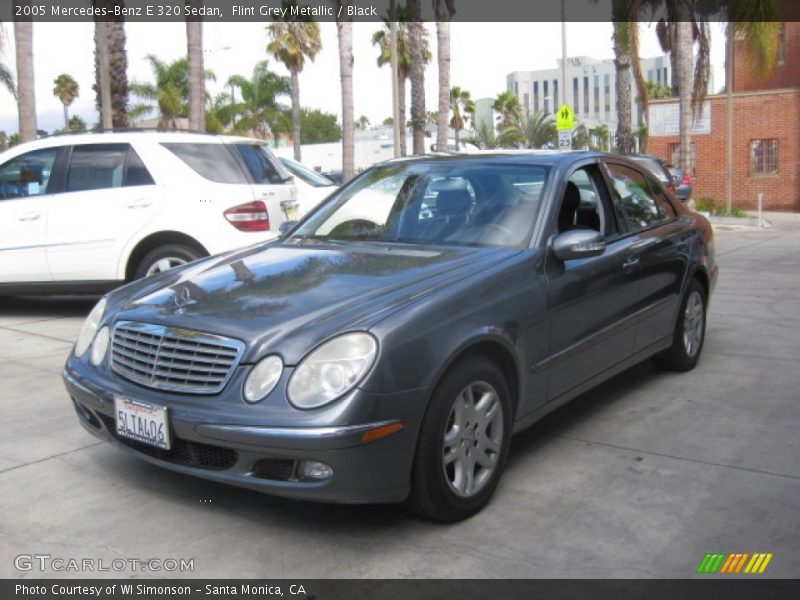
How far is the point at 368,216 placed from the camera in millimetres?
4996

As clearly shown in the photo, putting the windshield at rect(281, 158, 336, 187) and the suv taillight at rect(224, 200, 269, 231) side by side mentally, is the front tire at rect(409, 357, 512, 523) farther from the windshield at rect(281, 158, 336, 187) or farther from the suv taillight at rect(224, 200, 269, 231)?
the windshield at rect(281, 158, 336, 187)

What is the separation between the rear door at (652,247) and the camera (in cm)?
526

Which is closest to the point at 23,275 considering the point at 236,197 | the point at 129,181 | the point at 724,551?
the point at 129,181

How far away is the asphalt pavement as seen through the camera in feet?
11.1

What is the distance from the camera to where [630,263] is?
5.05 m

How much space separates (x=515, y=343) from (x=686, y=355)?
8.57ft

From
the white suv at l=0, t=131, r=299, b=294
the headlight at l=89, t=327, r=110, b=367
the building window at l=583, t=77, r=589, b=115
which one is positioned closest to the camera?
the headlight at l=89, t=327, r=110, b=367

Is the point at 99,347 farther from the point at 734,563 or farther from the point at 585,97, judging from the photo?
the point at 585,97

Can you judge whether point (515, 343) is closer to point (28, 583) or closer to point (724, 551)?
point (724, 551)

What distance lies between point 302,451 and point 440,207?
6.35ft

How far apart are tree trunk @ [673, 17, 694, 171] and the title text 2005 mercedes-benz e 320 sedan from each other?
61.3 feet

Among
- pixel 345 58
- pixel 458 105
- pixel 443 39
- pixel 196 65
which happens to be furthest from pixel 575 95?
pixel 196 65

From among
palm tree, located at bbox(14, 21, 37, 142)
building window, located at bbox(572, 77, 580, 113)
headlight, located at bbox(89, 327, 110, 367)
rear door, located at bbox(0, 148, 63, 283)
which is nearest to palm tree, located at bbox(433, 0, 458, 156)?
palm tree, located at bbox(14, 21, 37, 142)

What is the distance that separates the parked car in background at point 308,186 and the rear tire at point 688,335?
474 centimetres
